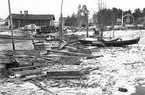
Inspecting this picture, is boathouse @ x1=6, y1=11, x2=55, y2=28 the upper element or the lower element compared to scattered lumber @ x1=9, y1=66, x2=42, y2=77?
upper

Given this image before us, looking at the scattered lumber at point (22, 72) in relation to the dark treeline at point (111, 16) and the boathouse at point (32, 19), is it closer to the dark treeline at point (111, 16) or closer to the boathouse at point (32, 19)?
the dark treeline at point (111, 16)

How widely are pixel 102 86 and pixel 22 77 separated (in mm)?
3234

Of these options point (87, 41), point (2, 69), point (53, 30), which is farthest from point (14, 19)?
point (2, 69)

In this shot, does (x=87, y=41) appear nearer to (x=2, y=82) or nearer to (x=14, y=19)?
(x=2, y=82)

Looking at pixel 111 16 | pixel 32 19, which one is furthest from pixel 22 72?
pixel 32 19

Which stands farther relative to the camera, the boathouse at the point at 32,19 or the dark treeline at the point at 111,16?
the boathouse at the point at 32,19

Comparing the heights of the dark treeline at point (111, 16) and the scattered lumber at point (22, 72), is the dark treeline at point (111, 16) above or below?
above

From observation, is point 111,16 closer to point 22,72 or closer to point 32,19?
point 22,72

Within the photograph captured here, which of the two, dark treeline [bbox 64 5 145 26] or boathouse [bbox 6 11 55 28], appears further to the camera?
boathouse [bbox 6 11 55 28]

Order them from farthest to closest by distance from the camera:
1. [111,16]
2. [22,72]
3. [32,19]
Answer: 1. [32,19]
2. [111,16]
3. [22,72]

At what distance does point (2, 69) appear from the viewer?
920 cm

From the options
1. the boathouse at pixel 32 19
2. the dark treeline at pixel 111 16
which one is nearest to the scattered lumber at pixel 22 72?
the dark treeline at pixel 111 16

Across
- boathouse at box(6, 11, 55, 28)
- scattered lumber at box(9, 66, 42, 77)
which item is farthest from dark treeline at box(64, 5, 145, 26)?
scattered lumber at box(9, 66, 42, 77)

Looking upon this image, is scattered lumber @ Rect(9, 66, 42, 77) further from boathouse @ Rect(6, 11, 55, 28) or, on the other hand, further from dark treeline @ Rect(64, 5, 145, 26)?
boathouse @ Rect(6, 11, 55, 28)
